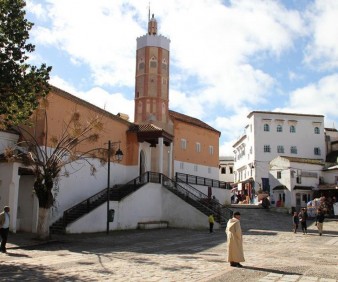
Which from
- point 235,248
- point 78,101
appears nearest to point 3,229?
point 235,248

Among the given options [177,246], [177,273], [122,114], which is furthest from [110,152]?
[122,114]

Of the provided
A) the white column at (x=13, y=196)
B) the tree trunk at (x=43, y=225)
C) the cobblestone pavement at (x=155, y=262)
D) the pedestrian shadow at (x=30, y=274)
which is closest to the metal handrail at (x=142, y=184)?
the white column at (x=13, y=196)

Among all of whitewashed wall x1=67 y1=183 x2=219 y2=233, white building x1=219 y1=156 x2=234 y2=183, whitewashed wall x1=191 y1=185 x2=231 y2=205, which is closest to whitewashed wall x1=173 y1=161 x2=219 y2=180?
whitewashed wall x1=191 y1=185 x2=231 y2=205

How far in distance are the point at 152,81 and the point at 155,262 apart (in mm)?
29646

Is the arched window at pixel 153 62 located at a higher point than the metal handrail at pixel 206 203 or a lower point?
higher

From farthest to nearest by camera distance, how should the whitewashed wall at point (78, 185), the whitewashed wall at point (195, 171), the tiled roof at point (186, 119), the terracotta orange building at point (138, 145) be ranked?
the tiled roof at point (186, 119) < the whitewashed wall at point (195, 171) < the whitewashed wall at point (78, 185) < the terracotta orange building at point (138, 145)

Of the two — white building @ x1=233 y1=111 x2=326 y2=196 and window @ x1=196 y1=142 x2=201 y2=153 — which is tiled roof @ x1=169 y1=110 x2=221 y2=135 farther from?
white building @ x1=233 y1=111 x2=326 y2=196

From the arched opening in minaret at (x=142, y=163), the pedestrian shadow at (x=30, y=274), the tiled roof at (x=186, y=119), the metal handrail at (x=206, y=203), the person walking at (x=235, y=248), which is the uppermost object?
the tiled roof at (x=186, y=119)

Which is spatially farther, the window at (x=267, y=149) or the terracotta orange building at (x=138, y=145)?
the window at (x=267, y=149)

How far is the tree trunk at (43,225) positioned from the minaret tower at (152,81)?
22.3m

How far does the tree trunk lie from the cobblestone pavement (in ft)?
1.38

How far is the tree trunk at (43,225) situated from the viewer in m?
17.3

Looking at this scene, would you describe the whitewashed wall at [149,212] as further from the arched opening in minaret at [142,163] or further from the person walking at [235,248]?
the person walking at [235,248]

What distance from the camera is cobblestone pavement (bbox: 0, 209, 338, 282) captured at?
376 inches
